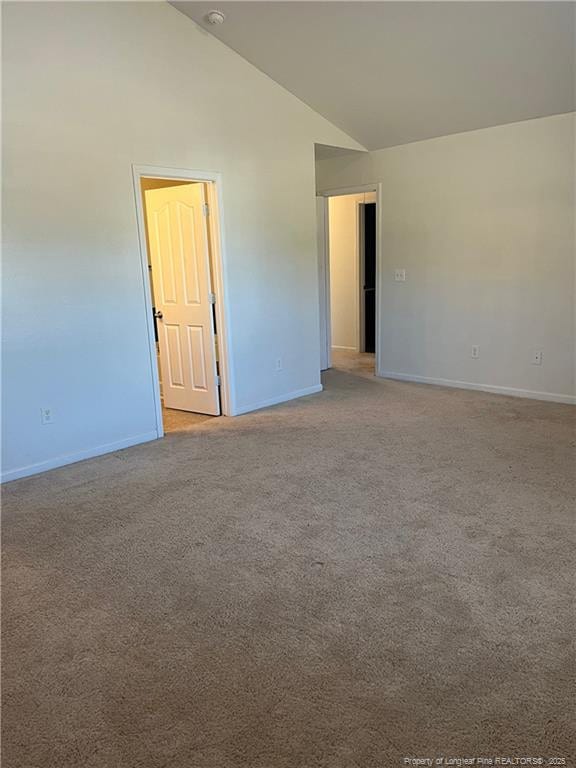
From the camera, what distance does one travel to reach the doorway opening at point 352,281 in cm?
761

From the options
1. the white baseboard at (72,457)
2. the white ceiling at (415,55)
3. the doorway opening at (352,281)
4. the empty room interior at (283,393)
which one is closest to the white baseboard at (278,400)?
the empty room interior at (283,393)

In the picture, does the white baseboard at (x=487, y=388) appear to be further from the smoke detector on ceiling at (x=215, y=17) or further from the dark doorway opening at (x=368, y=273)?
the smoke detector on ceiling at (x=215, y=17)

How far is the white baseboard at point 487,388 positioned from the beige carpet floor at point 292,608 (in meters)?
1.23

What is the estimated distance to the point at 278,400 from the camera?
219 inches

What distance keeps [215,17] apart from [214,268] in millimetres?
1880

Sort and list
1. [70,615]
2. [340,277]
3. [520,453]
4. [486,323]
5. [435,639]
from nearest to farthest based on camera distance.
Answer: [435,639]
[70,615]
[520,453]
[486,323]
[340,277]

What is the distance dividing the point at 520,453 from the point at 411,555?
67.0 inches

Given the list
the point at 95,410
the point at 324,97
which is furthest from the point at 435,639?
the point at 324,97

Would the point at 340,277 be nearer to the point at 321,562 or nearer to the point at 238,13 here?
the point at 238,13

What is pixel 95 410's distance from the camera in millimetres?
4191

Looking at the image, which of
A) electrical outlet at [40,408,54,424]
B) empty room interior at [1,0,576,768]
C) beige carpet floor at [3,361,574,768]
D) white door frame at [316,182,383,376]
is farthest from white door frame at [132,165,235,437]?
white door frame at [316,182,383,376]

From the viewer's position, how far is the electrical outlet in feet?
12.8

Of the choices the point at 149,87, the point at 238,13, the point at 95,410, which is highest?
the point at 238,13

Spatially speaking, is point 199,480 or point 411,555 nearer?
point 411,555
